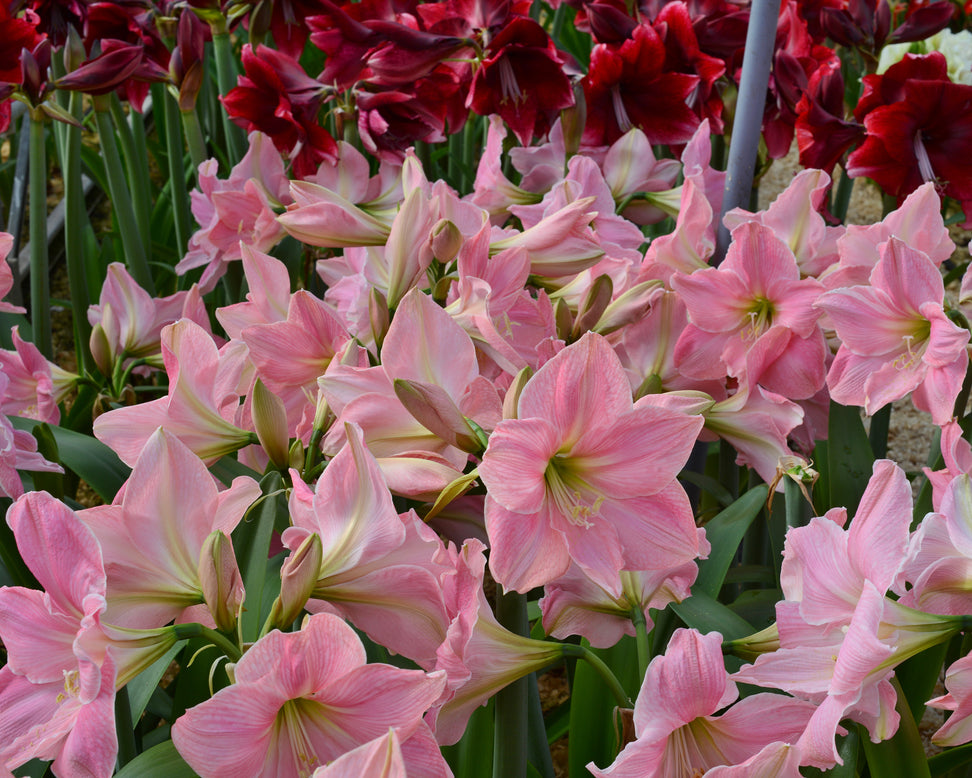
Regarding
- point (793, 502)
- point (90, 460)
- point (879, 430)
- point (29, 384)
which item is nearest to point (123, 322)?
point (29, 384)

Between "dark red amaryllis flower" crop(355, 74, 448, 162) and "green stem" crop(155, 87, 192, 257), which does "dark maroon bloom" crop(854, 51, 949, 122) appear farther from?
"green stem" crop(155, 87, 192, 257)

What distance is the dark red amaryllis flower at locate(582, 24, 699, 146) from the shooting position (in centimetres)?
136

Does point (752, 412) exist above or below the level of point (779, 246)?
below

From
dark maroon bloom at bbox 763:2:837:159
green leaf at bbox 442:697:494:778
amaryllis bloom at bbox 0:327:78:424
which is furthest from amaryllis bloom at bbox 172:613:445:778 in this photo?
dark maroon bloom at bbox 763:2:837:159

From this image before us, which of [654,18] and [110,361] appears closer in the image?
[110,361]

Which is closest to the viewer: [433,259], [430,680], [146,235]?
[430,680]

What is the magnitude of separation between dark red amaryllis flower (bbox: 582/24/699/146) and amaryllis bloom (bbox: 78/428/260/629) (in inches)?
38.1

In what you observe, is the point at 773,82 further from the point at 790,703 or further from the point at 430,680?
the point at 430,680

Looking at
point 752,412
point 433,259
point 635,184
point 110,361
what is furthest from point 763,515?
point 110,361

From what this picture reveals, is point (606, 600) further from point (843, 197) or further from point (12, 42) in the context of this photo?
point (843, 197)

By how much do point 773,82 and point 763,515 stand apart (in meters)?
0.64

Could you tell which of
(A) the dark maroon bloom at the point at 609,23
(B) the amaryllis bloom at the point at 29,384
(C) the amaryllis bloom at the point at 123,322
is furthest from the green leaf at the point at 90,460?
(A) the dark maroon bloom at the point at 609,23

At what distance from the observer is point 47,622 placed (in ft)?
1.82

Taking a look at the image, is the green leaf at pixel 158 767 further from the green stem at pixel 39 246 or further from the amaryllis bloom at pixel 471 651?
the green stem at pixel 39 246
